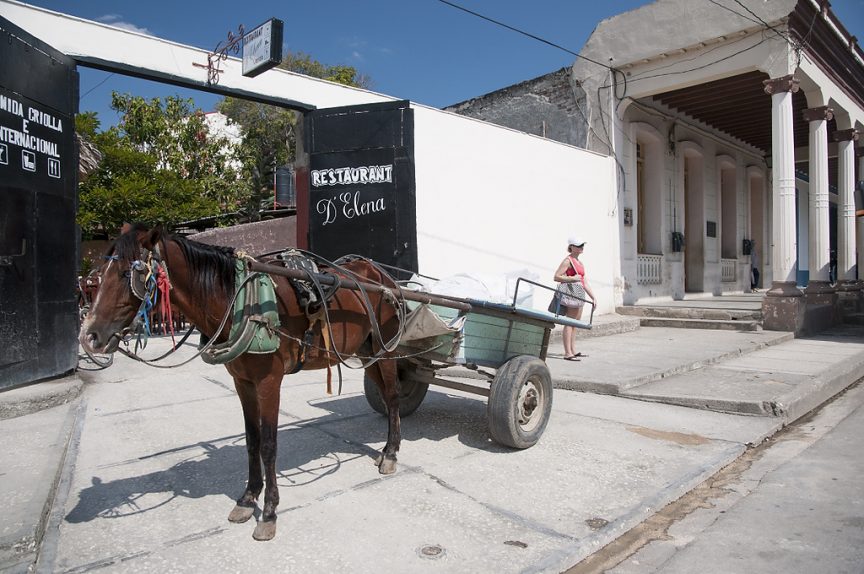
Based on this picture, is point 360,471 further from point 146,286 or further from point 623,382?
point 623,382

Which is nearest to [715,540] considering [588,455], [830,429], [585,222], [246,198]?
[588,455]

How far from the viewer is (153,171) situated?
1413 cm

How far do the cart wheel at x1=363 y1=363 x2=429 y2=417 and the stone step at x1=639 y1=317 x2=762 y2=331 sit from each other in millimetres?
8416

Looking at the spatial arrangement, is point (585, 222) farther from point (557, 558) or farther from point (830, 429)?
point (557, 558)

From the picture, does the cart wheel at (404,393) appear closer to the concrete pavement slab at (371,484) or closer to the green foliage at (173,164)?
the concrete pavement slab at (371,484)

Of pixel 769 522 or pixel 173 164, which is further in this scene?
pixel 173 164

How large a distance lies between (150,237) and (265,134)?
19.2 metres

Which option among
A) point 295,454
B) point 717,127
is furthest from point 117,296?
point 717,127

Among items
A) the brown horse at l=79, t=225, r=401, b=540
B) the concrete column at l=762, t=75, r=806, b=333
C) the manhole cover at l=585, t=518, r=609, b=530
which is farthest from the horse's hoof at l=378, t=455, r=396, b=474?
the concrete column at l=762, t=75, r=806, b=333

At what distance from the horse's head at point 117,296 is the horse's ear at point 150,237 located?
30mm

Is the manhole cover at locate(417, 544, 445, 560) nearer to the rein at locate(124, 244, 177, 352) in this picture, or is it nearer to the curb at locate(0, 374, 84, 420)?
the rein at locate(124, 244, 177, 352)

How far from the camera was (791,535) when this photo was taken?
3.09 meters

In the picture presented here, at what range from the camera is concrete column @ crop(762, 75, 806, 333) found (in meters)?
10.7

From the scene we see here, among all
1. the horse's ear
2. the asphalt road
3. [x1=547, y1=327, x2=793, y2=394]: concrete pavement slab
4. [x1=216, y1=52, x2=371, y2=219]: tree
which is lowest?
the asphalt road
